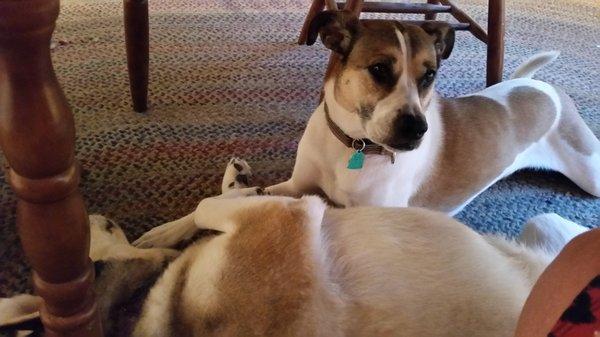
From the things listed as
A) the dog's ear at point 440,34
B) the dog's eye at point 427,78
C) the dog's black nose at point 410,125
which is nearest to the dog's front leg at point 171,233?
the dog's black nose at point 410,125

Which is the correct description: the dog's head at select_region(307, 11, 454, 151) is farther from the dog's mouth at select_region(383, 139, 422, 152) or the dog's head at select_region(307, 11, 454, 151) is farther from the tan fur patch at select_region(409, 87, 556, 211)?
the tan fur patch at select_region(409, 87, 556, 211)

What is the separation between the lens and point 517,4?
2943 mm

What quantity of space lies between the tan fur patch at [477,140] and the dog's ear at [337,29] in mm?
326

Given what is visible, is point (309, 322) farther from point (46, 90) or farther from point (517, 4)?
point (517, 4)

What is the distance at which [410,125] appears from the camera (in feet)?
3.94

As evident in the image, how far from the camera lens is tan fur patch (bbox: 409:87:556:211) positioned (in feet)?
4.76

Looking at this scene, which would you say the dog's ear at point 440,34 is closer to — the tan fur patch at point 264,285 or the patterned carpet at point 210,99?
the patterned carpet at point 210,99

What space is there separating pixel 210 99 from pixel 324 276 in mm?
1092

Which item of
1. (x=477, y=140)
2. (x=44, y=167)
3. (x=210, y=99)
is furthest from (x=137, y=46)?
(x=44, y=167)

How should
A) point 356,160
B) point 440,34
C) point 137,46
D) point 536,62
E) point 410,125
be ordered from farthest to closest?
point 536,62 → point 137,46 → point 440,34 → point 356,160 → point 410,125

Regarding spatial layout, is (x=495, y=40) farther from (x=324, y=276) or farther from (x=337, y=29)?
(x=324, y=276)

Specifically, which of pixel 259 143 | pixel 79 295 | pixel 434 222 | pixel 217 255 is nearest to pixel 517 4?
pixel 259 143

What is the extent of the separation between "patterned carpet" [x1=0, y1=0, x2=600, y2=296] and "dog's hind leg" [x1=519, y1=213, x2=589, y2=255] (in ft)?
0.48

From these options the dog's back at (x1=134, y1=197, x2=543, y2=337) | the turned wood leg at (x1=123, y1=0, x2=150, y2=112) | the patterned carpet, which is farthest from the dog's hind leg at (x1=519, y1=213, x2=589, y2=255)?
the turned wood leg at (x1=123, y1=0, x2=150, y2=112)
